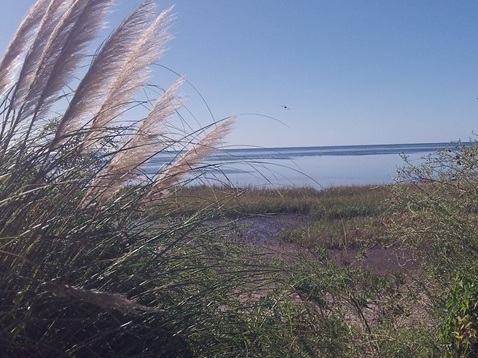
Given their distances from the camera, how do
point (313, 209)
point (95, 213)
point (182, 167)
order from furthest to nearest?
point (313, 209)
point (182, 167)
point (95, 213)

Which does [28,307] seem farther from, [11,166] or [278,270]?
[278,270]

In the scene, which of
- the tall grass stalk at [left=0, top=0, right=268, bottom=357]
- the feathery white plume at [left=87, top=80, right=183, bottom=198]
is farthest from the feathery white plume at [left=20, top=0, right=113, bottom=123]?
the feathery white plume at [left=87, top=80, right=183, bottom=198]

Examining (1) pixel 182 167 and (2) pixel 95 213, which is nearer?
(2) pixel 95 213

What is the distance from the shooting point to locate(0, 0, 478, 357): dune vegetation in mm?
2666

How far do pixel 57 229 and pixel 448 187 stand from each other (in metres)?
3.22

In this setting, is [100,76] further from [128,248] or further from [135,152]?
[128,248]

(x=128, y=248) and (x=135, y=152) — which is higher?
(x=135, y=152)

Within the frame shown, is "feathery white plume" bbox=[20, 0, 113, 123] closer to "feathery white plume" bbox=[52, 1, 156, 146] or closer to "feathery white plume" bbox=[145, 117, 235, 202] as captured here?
"feathery white plume" bbox=[52, 1, 156, 146]

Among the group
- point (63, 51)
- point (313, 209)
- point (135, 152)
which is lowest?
point (313, 209)

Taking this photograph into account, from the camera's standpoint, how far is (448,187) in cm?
518

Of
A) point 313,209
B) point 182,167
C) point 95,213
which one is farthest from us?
point 313,209

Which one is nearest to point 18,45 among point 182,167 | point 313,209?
point 182,167

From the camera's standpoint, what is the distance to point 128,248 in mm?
3053

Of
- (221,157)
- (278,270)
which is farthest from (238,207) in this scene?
(278,270)
